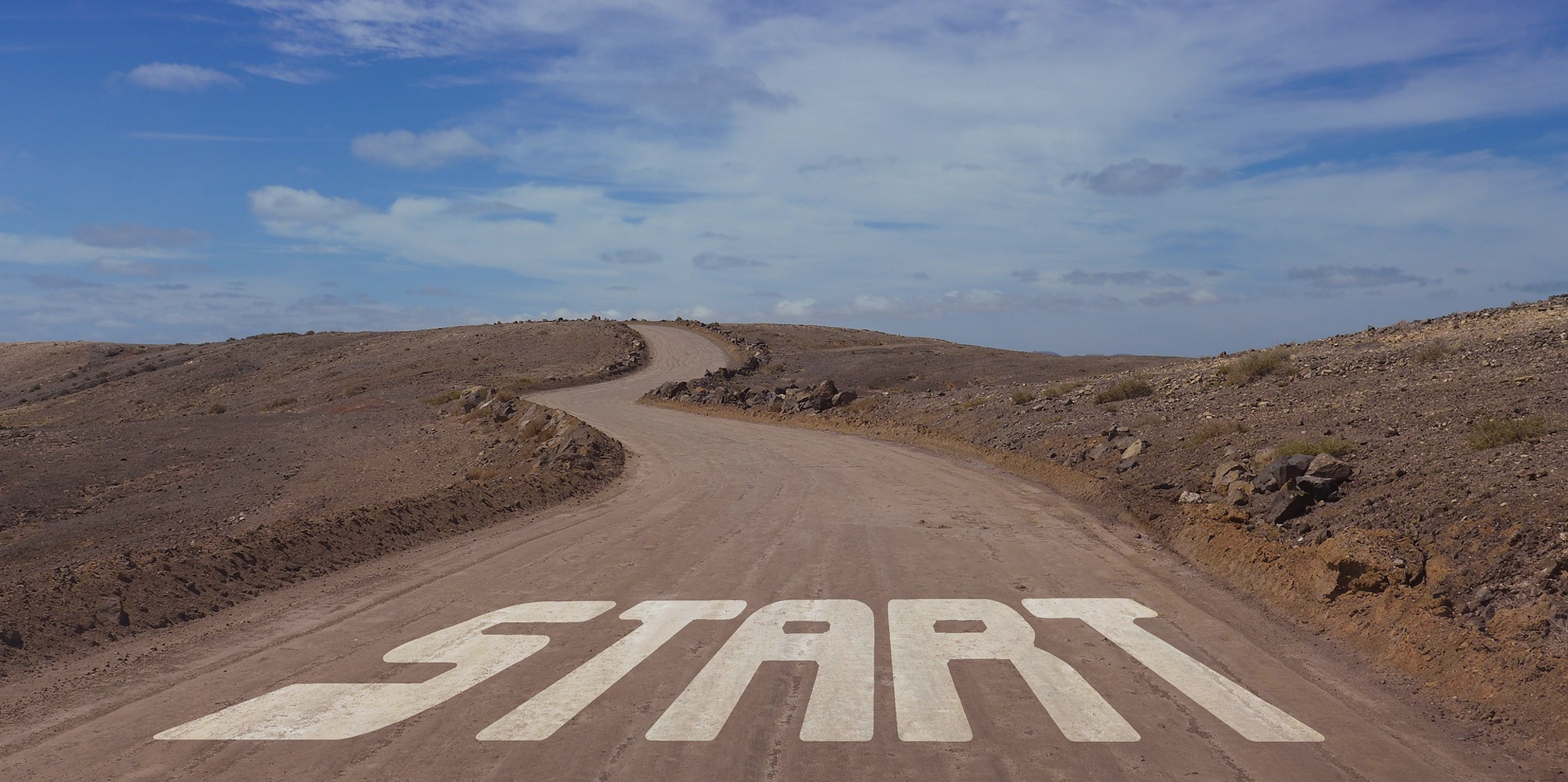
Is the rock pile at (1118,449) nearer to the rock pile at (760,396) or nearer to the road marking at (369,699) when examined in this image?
the road marking at (369,699)

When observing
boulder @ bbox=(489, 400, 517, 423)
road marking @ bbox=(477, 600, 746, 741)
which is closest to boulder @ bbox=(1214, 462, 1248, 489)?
road marking @ bbox=(477, 600, 746, 741)

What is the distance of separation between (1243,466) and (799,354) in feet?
184

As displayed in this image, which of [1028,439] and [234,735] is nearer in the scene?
[234,735]

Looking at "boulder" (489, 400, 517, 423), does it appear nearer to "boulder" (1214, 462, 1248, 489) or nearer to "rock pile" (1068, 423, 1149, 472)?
"rock pile" (1068, 423, 1149, 472)

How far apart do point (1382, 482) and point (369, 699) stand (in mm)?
10504

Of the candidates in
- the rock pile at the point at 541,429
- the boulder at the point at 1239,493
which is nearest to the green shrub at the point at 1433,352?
the boulder at the point at 1239,493

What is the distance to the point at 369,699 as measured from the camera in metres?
6.00

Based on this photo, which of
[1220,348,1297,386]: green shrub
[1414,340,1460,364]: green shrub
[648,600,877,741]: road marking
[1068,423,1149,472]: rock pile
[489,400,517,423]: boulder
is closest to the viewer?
[648,600,877,741]: road marking

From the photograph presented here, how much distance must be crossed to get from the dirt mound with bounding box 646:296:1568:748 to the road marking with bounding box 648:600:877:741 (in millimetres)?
3816

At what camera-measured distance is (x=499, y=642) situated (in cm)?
732

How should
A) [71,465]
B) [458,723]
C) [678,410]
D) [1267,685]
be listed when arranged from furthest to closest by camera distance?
[678,410] < [71,465] < [1267,685] < [458,723]

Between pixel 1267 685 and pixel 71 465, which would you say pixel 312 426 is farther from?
pixel 1267 685

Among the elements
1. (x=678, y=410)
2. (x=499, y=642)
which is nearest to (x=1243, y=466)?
(x=499, y=642)

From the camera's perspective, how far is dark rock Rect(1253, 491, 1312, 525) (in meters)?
10.7
